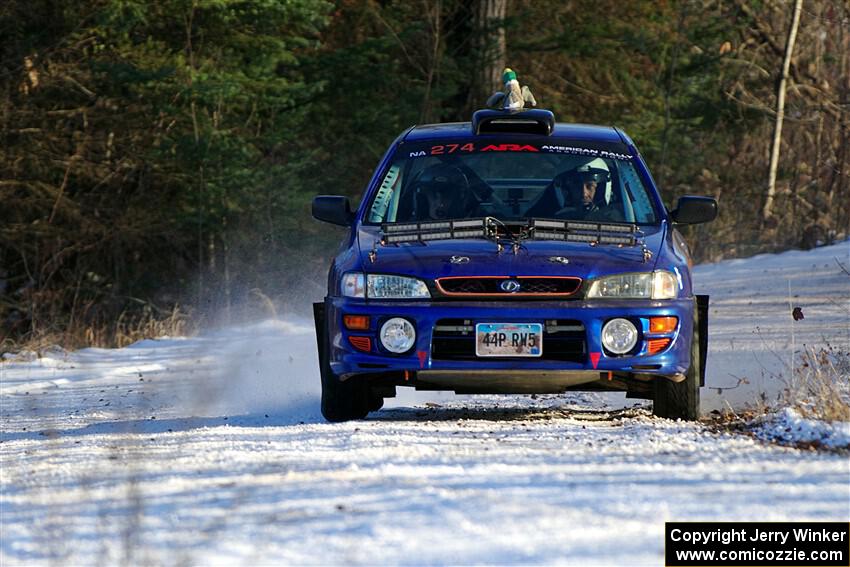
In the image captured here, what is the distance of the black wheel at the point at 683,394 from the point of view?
8.23 m

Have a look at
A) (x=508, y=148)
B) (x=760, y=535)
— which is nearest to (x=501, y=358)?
(x=508, y=148)

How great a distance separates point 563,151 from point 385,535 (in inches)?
197

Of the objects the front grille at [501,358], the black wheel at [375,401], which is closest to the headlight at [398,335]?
the front grille at [501,358]

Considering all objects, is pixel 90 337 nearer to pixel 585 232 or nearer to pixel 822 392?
pixel 585 232

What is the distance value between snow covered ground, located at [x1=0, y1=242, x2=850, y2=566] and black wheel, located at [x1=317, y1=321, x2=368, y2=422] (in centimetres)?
19

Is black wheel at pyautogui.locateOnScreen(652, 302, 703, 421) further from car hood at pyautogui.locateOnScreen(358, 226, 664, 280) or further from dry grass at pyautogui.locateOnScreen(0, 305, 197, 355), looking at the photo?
dry grass at pyautogui.locateOnScreen(0, 305, 197, 355)

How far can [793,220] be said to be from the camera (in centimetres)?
3112

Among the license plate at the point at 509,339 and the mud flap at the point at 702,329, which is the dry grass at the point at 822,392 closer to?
the mud flap at the point at 702,329

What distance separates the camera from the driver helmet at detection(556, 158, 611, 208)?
9.26 meters

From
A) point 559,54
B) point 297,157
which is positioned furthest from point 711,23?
point 297,157

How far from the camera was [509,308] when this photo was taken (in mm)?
7758

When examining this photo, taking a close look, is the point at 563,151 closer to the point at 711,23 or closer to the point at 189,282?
the point at 189,282

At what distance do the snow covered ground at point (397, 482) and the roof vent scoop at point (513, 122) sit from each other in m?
1.79

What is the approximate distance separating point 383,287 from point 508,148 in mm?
1830
